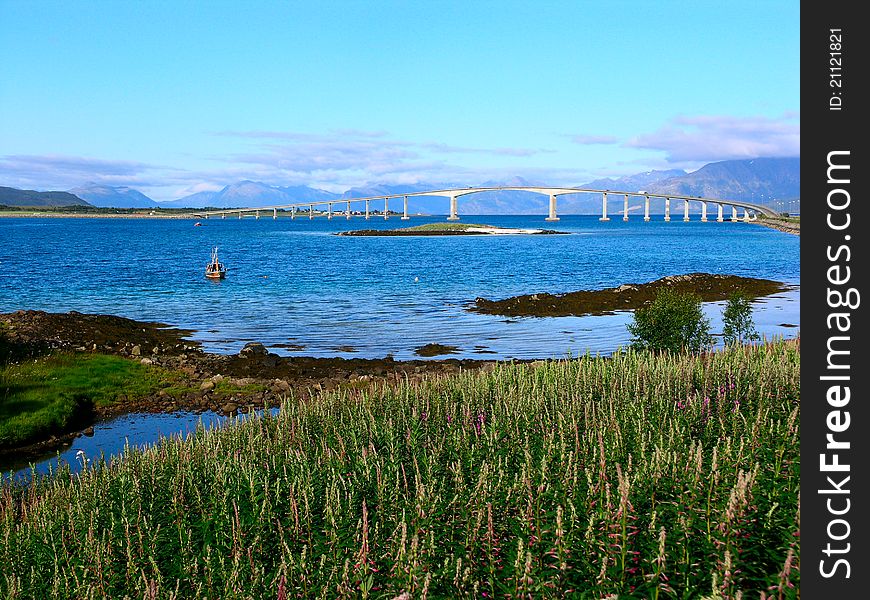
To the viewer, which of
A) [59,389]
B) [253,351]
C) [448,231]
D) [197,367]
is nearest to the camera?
[59,389]

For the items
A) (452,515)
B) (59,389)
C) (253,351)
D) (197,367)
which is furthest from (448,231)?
(452,515)

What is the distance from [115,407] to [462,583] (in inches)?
710

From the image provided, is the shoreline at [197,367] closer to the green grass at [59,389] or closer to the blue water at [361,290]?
the green grass at [59,389]

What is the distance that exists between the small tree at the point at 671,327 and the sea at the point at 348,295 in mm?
2664

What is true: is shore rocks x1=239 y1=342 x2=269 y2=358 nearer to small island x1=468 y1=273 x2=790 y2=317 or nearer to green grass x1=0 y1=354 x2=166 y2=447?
green grass x1=0 y1=354 x2=166 y2=447

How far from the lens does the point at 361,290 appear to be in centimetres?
5306

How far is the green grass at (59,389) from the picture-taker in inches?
712

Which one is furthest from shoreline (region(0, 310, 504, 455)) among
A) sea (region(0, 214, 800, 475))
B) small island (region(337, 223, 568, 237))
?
small island (region(337, 223, 568, 237))

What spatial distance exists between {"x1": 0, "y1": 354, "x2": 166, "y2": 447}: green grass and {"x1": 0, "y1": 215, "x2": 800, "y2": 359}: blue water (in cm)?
569

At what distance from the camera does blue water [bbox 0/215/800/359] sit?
3166 centimetres

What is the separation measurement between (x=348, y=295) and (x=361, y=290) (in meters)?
3.25

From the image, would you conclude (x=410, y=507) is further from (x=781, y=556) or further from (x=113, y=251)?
(x=113, y=251)

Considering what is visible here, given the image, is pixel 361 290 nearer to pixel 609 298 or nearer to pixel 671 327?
pixel 609 298
